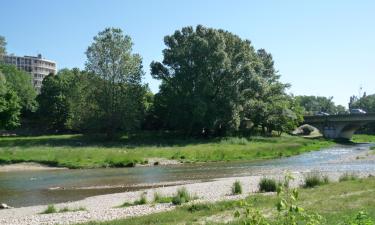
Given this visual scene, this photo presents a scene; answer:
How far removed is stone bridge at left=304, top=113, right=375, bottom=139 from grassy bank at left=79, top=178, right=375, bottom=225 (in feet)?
297

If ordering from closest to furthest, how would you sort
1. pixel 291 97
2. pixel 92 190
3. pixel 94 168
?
pixel 92 190, pixel 94 168, pixel 291 97

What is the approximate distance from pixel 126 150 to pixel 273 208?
46888 millimetres

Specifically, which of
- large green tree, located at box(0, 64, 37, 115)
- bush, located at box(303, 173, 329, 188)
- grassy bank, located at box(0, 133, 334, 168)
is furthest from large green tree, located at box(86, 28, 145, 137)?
bush, located at box(303, 173, 329, 188)

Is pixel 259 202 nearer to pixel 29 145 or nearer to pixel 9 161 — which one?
pixel 9 161

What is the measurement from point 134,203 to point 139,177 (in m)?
17.7

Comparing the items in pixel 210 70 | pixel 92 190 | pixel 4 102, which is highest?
pixel 210 70

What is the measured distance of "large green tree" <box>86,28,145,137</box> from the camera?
256 ft

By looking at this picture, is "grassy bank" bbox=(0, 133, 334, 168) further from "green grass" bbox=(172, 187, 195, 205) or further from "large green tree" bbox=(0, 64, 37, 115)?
"large green tree" bbox=(0, 64, 37, 115)

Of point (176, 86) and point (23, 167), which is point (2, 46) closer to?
point (176, 86)

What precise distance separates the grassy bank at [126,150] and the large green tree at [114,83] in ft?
11.3

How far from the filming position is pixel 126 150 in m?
65.0

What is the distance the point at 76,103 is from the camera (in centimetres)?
8056

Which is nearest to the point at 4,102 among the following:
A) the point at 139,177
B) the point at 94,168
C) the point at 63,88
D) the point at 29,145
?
the point at 29,145

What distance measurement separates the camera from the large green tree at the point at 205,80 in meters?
81.3
